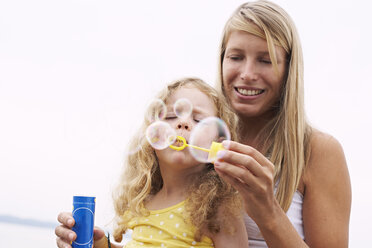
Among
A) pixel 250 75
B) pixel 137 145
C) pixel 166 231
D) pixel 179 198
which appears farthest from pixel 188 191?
pixel 250 75

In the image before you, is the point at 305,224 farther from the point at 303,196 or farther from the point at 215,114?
the point at 215,114

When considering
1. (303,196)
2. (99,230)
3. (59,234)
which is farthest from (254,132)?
(59,234)

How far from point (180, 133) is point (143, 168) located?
0.42m

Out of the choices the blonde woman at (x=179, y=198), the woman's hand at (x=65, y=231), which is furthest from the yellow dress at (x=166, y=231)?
the woman's hand at (x=65, y=231)

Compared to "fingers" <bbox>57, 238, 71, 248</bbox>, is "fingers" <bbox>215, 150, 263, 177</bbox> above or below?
above

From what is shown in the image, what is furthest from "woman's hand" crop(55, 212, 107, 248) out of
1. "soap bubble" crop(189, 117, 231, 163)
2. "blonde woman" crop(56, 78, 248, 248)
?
"soap bubble" crop(189, 117, 231, 163)

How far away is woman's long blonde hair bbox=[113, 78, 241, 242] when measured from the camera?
5.47ft

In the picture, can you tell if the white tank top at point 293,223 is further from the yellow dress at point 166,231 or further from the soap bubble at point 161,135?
the soap bubble at point 161,135

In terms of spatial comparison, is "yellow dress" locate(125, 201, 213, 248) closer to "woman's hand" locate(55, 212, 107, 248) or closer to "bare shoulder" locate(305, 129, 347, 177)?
"woman's hand" locate(55, 212, 107, 248)

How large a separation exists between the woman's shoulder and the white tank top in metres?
0.11

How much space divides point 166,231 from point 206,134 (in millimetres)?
431

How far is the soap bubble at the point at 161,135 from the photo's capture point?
1.67 meters

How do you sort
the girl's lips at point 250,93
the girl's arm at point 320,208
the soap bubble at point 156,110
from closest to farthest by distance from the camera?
the girl's arm at point 320,208, the soap bubble at point 156,110, the girl's lips at point 250,93

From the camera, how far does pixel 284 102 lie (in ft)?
6.81
